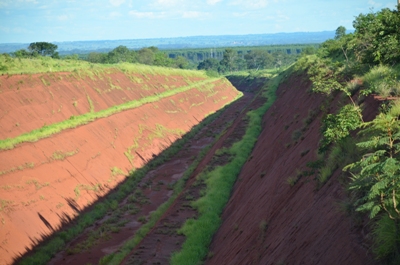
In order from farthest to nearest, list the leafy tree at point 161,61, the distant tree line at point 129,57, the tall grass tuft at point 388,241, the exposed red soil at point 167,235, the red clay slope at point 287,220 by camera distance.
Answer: the leafy tree at point 161,61
the distant tree line at point 129,57
the exposed red soil at point 167,235
the red clay slope at point 287,220
the tall grass tuft at point 388,241

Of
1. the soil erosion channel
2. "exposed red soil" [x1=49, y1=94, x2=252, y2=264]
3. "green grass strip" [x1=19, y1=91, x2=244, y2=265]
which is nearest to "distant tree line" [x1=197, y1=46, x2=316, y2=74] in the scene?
"green grass strip" [x1=19, y1=91, x2=244, y2=265]

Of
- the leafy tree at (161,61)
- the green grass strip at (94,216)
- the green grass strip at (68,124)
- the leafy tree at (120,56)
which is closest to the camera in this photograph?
the green grass strip at (94,216)

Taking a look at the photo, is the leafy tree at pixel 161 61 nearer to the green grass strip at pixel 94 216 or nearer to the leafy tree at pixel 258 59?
the leafy tree at pixel 258 59

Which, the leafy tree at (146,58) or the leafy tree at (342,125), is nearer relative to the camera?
the leafy tree at (342,125)

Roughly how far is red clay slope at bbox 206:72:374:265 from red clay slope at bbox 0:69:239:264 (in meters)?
8.58

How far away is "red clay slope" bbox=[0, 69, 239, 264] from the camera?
20.4m

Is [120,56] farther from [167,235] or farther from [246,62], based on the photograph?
[167,235]

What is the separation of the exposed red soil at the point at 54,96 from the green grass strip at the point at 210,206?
1262 centimetres

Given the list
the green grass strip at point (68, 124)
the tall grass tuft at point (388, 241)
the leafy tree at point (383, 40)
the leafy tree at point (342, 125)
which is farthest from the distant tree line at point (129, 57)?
the tall grass tuft at point (388, 241)

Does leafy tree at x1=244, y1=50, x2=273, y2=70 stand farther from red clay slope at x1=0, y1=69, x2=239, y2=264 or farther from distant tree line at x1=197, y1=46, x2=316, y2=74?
red clay slope at x1=0, y1=69, x2=239, y2=264

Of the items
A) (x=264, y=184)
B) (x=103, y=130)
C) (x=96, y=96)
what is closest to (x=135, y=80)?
(x=96, y=96)

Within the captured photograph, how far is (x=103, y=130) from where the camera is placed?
3438cm

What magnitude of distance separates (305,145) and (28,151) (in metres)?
15.6

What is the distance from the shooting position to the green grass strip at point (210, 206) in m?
15.2
